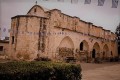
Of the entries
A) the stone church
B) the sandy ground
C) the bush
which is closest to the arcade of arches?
the stone church

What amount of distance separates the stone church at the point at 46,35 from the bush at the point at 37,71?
1014 centimetres

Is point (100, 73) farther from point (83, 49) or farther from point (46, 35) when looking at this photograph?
point (83, 49)

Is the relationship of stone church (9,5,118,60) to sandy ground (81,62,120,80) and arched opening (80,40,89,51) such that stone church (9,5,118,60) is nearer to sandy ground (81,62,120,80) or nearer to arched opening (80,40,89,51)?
arched opening (80,40,89,51)

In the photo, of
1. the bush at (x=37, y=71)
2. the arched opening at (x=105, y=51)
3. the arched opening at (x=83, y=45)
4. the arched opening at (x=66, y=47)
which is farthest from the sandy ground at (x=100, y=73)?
the arched opening at (x=105, y=51)

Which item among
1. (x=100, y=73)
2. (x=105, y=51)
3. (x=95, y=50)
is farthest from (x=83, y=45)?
(x=100, y=73)

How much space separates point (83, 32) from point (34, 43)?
263 inches

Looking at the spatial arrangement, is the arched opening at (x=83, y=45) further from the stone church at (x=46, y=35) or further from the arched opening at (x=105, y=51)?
the arched opening at (x=105, y=51)

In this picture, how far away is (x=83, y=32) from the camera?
2130 cm

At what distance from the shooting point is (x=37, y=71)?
5.27 metres

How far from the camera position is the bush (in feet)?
15.2

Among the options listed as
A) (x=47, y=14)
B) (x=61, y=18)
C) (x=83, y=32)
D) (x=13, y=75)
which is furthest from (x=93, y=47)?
(x=13, y=75)

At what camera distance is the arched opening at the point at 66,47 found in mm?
18241

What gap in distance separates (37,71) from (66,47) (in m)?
13.7

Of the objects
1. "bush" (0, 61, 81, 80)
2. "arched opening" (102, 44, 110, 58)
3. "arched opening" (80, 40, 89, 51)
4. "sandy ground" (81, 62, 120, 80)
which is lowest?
"sandy ground" (81, 62, 120, 80)
